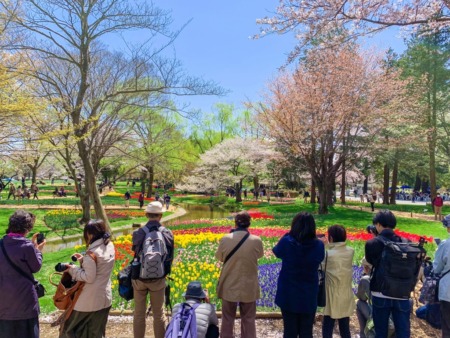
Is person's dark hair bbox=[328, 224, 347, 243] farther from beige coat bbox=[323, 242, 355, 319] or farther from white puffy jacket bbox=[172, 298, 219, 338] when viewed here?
white puffy jacket bbox=[172, 298, 219, 338]

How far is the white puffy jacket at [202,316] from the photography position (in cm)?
292

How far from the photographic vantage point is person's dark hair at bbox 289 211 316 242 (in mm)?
3346

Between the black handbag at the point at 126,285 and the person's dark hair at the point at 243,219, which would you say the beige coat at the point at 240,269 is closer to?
the person's dark hair at the point at 243,219

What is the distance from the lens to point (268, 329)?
4.51m

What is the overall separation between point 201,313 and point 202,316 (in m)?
0.03

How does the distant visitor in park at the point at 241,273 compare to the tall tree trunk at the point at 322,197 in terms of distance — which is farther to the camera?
the tall tree trunk at the point at 322,197

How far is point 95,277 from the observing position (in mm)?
3191

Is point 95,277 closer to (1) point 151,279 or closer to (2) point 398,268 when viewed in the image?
(1) point 151,279

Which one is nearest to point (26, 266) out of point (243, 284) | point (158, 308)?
point (158, 308)

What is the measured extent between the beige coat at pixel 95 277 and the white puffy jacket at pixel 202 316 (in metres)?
Result: 0.74

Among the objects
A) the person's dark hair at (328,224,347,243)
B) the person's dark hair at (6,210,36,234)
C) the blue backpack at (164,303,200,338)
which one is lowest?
the blue backpack at (164,303,200,338)

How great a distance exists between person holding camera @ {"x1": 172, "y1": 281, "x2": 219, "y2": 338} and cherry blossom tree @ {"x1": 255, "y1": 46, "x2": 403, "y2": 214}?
16.4 m

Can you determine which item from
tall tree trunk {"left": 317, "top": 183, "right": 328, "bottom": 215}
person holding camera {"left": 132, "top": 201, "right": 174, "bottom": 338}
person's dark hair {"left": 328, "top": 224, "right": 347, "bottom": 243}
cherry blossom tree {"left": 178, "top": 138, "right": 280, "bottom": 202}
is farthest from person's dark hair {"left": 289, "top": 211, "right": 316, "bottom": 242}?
cherry blossom tree {"left": 178, "top": 138, "right": 280, "bottom": 202}

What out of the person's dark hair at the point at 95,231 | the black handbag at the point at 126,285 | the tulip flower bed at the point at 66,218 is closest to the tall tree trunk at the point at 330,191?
the tulip flower bed at the point at 66,218
